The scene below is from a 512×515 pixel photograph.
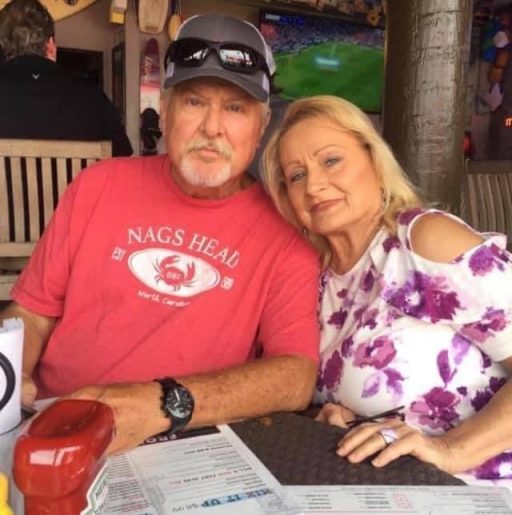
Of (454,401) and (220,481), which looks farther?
(454,401)

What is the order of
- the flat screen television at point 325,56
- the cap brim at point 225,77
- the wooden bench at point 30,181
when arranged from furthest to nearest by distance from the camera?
the flat screen television at point 325,56 < the wooden bench at point 30,181 < the cap brim at point 225,77

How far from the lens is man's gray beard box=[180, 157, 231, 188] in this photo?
1.47 metres

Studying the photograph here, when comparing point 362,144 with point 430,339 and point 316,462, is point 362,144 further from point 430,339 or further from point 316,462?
point 316,462

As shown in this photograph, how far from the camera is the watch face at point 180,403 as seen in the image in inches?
39.3

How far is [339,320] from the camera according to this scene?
1376 millimetres

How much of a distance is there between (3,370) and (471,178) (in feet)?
10.2

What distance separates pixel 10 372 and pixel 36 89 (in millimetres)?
2267

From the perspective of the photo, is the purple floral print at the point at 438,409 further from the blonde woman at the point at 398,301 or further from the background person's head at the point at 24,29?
the background person's head at the point at 24,29

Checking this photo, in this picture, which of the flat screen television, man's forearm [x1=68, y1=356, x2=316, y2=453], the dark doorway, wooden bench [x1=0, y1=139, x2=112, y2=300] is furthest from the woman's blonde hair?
the flat screen television

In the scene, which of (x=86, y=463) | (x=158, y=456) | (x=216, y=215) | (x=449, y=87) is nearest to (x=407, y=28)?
(x=449, y=87)

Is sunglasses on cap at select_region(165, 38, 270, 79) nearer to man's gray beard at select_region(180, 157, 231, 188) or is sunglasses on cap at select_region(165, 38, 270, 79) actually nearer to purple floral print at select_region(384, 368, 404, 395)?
man's gray beard at select_region(180, 157, 231, 188)

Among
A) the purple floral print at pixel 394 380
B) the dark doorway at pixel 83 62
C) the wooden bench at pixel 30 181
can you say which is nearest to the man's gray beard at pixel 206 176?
the purple floral print at pixel 394 380

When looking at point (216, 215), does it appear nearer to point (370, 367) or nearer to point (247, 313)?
point (247, 313)

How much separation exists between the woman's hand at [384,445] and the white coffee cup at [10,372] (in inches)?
18.2
